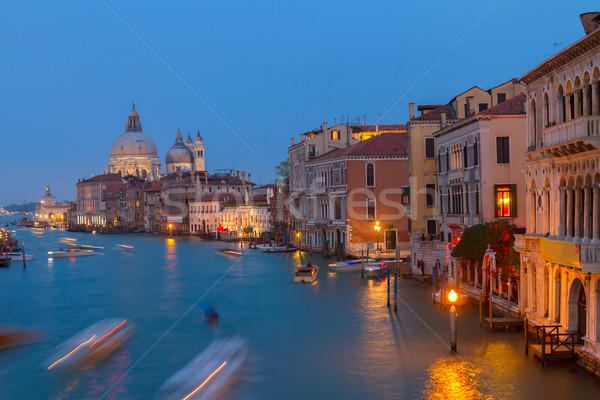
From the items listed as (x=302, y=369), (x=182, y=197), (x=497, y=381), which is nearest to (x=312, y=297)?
(x=302, y=369)

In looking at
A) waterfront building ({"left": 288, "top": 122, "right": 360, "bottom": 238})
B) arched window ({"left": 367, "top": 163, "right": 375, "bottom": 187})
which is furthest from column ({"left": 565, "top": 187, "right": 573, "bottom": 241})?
waterfront building ({"left": 288, "top": 122, "right": 360, "bottom": 238})

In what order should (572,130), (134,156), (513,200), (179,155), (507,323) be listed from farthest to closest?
1. (134,156)
2. (179,155)
3. (513,200)
4. (507,323)
5. (572,130)

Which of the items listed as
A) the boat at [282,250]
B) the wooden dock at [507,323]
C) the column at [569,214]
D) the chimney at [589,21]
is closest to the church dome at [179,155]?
the boat at [282,250]

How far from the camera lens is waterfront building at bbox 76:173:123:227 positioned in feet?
→ 446

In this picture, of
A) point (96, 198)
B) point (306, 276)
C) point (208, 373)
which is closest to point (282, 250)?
point (306, 276)

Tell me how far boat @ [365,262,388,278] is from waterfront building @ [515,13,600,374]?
17.0 metres

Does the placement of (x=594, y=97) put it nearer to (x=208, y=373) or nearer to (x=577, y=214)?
(x=577, y=214)

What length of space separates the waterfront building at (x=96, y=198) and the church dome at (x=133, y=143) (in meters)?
10.1

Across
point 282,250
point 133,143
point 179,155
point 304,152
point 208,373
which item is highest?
point 133,143

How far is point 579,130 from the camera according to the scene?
1423 centimetres

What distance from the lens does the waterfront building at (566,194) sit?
14.1 meters

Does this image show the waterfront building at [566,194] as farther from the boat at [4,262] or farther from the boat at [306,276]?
the boat at [4,262]

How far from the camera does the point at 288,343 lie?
20.7 meters

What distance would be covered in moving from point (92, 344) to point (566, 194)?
12939 millimetres
